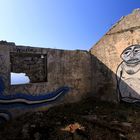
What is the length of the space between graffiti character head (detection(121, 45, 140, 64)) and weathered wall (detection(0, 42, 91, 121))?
2.06m

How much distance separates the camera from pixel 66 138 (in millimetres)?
7570

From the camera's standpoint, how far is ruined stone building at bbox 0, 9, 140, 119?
9.35 metres

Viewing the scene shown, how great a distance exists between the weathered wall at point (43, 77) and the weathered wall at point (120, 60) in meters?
0.71

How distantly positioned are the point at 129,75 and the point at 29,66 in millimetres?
4502

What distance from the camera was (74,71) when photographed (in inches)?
478

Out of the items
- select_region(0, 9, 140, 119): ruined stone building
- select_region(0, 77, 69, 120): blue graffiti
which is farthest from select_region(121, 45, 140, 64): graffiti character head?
select_region(0, 77, 69, 120): blue graffiti

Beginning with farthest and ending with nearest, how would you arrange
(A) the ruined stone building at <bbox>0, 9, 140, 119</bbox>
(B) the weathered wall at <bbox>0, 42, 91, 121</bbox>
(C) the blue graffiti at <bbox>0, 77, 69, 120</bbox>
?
(A) the ruined stone building at <bbox>0, 9, 140, 119</bbox>
(B) the weathered wall at <bbox>0, 42, 91, 121</bbox>
(C) the blue graffiti at <bbox>0, 77, 69, 120</bbox>

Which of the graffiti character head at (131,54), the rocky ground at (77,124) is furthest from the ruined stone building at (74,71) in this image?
the rocky ground at (77,124)

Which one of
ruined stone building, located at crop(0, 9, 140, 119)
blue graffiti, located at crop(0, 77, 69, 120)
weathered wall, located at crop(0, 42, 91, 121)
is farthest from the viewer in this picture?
ruined stone building, located at crop(0, 9, 140, 119)

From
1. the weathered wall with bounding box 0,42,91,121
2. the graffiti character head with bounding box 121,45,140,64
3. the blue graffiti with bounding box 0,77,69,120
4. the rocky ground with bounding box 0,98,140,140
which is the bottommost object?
the rocky ground with bounding box 0,98,140,140

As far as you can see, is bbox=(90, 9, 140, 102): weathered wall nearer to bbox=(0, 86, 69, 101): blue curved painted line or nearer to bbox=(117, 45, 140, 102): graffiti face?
bbox=(117, 45, 140, 102): graffiti face

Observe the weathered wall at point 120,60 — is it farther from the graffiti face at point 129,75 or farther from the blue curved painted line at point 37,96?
the blue curved painted line at point 37,96

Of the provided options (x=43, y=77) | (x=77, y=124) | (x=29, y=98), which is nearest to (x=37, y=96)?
(x=29, y=98)

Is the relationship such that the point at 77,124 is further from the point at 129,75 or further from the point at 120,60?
the point at 120,60
